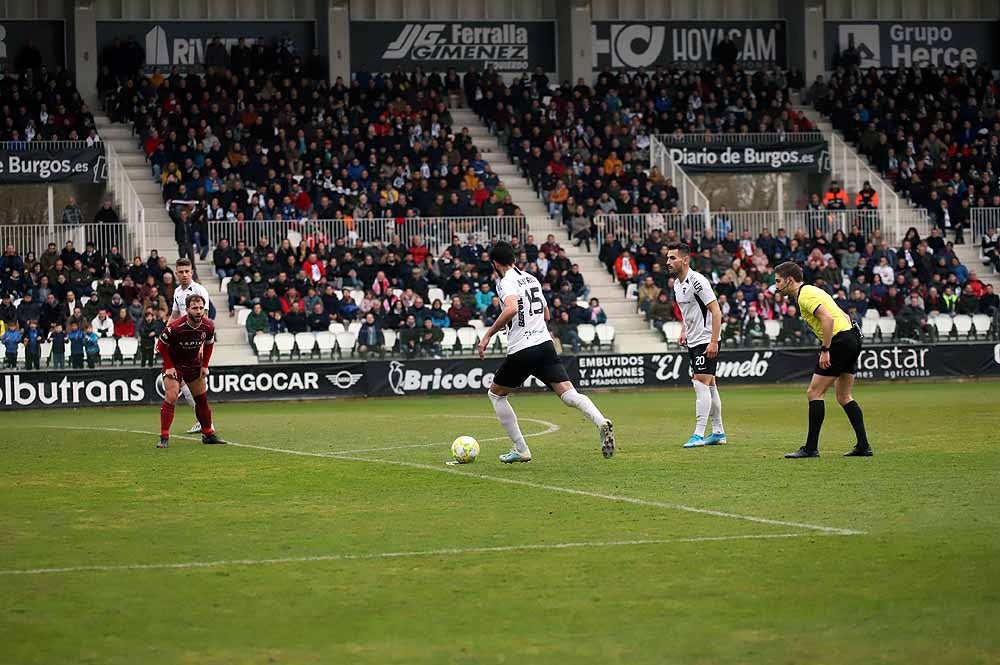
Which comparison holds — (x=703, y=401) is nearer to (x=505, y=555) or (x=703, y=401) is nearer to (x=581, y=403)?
(x=581, y=403)

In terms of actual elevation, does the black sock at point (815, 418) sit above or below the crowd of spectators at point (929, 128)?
below

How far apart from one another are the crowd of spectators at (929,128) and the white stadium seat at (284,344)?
2054cm

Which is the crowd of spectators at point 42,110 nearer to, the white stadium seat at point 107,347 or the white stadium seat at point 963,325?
the white stadium seat at point 107,347

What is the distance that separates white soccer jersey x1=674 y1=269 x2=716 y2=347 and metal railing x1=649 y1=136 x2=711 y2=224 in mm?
25224

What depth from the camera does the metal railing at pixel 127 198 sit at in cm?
3678

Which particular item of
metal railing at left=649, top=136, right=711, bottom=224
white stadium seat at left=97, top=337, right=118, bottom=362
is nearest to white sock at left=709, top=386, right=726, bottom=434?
white stadium seat at left=97, top=337, right=118, bottom=362

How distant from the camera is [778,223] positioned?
1656 inches

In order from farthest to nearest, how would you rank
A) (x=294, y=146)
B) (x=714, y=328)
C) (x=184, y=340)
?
(x=294, y=146) → (x=184, y=340) → (x=714, y=328)

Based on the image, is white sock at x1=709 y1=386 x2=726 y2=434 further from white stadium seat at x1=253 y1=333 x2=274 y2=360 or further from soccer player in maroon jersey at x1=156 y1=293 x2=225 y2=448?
white stadium seat at x1=253 y1=333 x2=274 y2=360

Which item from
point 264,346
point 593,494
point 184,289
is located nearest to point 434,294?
point 264,346

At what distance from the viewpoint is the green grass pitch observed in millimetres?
6785

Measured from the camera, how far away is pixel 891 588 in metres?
7.83

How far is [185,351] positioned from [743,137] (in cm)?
3065

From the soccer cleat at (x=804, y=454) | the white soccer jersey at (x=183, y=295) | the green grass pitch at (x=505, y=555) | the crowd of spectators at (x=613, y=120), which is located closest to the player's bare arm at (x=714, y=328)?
the green grass pitch at (x=505, y=555)
